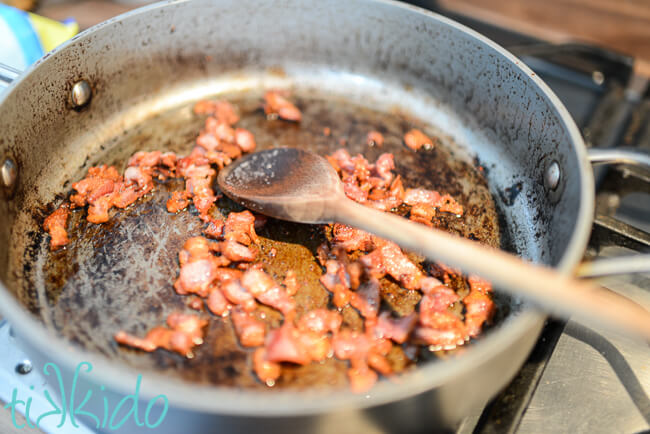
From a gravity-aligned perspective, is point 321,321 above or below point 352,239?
below

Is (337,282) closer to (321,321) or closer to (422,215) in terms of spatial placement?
(321,321)

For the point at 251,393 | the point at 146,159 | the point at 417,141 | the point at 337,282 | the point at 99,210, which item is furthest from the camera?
the point at 417,141

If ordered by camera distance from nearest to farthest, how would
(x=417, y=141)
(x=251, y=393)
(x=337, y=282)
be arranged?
(x=251, y=393) < (x=337, y=282) < (x=417, y=141)

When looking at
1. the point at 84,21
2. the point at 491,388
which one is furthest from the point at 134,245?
the point at 84,21

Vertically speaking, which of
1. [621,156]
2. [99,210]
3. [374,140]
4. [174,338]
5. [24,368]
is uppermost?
[621,156]

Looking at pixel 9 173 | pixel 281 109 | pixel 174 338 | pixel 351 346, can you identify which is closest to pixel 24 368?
pixel 174 338

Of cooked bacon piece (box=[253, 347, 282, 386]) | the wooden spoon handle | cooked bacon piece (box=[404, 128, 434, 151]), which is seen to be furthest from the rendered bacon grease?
the wooden spoon handle

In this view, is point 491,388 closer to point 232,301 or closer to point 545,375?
point 545,375
